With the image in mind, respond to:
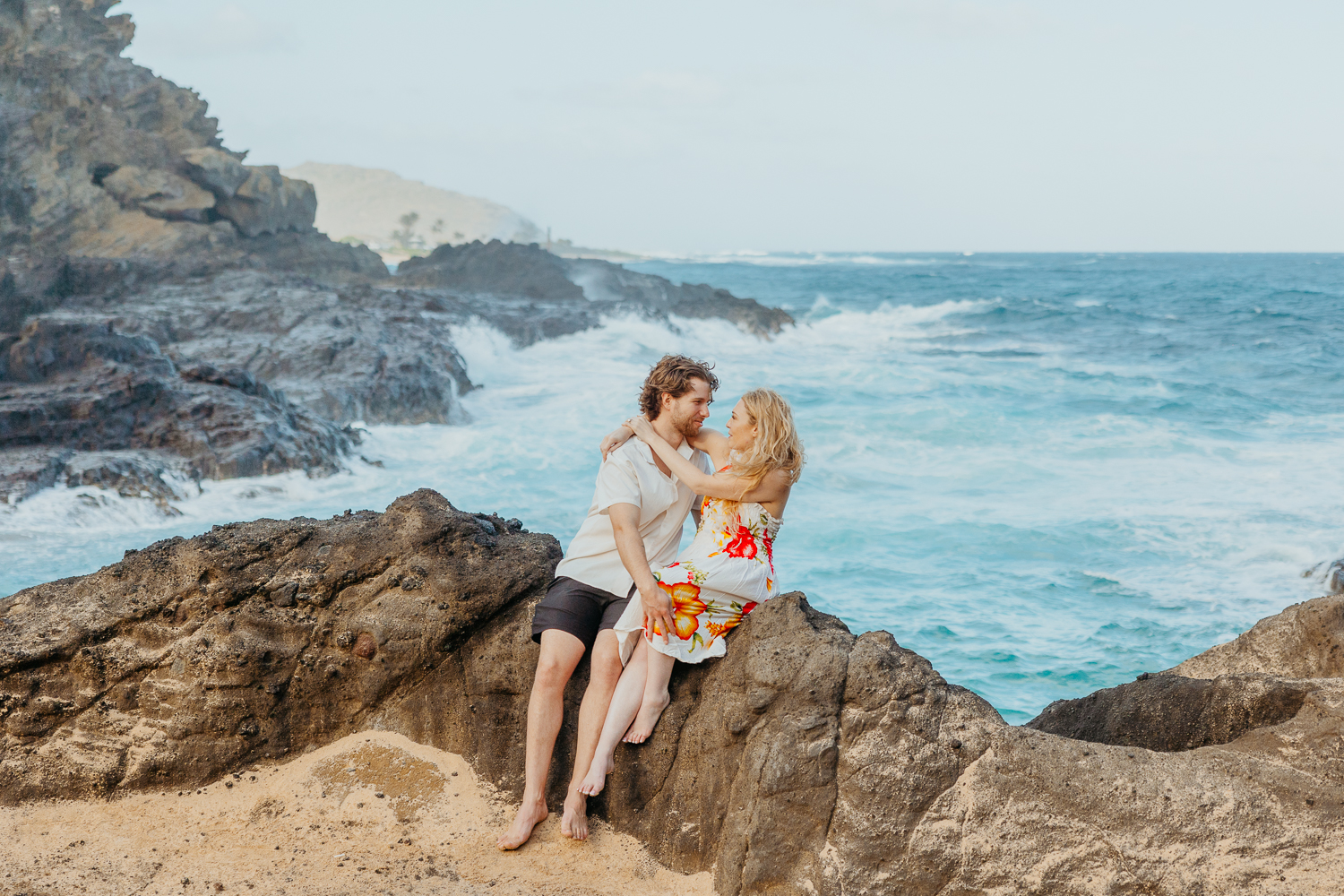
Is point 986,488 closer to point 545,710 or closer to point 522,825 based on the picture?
point 545,710

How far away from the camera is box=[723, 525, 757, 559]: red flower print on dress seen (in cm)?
345

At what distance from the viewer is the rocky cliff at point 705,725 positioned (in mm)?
2822

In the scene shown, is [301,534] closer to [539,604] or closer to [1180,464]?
[539,604]

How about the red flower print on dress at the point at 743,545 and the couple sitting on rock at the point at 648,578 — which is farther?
the red flower print on dress at the point at 743,545

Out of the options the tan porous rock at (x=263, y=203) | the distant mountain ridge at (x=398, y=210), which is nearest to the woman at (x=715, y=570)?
the tan porous rock at (x=263, y=203)

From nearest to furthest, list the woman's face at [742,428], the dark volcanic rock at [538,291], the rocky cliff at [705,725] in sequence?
the rocky cliff at [705,725] < the woman's face at [742,428] < the dark volcanic rock at [538,291]

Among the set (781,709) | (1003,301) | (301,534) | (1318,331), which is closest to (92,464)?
(301,534)

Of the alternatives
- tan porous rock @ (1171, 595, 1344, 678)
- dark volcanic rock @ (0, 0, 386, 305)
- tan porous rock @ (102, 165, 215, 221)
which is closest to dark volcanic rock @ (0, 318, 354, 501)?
tan porous rock @ (1171, 595, 1344, 678)

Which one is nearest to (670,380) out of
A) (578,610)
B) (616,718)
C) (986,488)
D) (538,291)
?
(578,610)

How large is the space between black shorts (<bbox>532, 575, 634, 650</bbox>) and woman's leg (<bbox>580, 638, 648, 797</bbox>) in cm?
17

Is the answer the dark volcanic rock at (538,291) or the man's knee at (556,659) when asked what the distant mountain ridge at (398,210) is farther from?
the man's knee at (556,659)

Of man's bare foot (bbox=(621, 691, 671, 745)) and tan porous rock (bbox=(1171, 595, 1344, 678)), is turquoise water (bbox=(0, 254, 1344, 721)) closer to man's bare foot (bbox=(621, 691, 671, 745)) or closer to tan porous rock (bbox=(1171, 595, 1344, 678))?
tan porous rock (bbox=(1171, 595, 1344, 678))

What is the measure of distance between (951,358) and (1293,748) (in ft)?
80.3

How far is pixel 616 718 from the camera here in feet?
10.9
